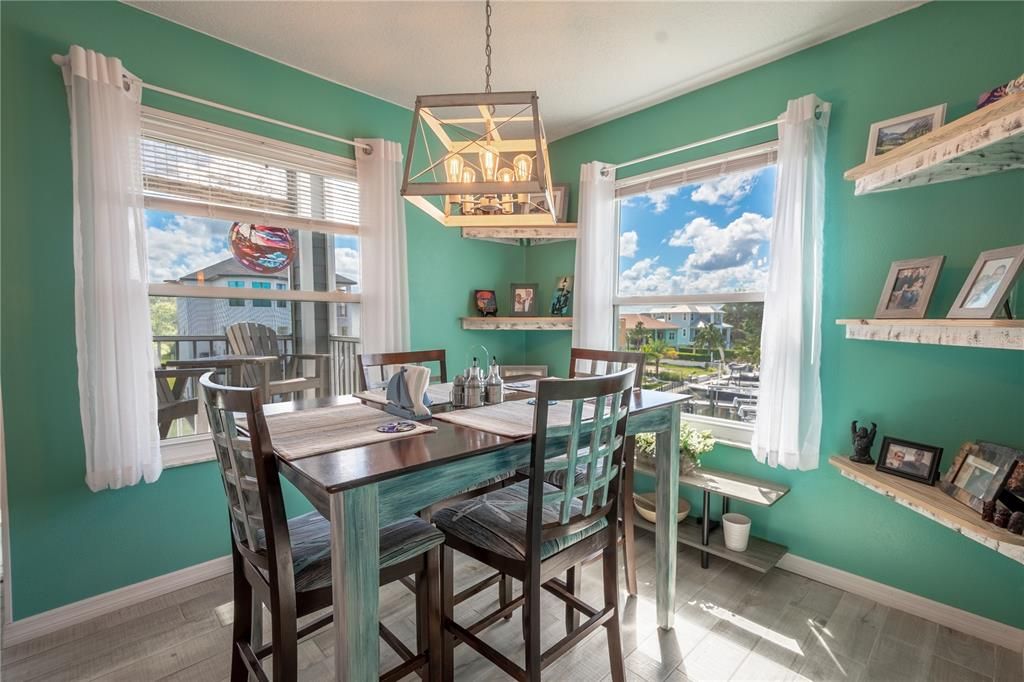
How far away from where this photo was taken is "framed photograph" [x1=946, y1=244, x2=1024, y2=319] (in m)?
1.54

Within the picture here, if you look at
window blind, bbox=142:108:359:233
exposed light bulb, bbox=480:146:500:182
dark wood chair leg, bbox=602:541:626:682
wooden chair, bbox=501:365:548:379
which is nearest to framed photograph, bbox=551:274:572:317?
wooden chair, bbox=501:365:548:379

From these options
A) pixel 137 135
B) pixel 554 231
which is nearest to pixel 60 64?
pixel 137 135

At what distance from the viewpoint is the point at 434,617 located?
141cm

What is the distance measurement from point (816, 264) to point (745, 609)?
1.62 metres

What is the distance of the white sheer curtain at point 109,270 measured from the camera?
6.10 feet

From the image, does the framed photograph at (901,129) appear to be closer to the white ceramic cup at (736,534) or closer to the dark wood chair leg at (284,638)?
the white ceramic cup at (736,534)

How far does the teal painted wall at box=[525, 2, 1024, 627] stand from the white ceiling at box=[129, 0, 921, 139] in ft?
0.57

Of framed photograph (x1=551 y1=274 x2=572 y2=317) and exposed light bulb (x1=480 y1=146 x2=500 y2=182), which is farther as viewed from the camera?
framed photograph (x1=551 y1=274 x2=572 y2=317)

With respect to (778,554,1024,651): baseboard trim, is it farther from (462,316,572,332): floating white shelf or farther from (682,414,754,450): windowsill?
(462,316,572,332): floating white shelf

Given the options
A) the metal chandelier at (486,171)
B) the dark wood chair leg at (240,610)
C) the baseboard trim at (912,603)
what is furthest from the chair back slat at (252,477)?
the baseboard trim at (912,603)

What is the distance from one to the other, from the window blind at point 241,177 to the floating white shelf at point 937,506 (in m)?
2.89

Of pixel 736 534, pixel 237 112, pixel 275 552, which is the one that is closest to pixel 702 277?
pixel 736 534

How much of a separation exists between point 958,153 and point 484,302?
2.62 m

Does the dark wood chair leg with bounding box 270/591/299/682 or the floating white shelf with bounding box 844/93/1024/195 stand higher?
the floating white shelf with bounding box 844/93/1024/195
